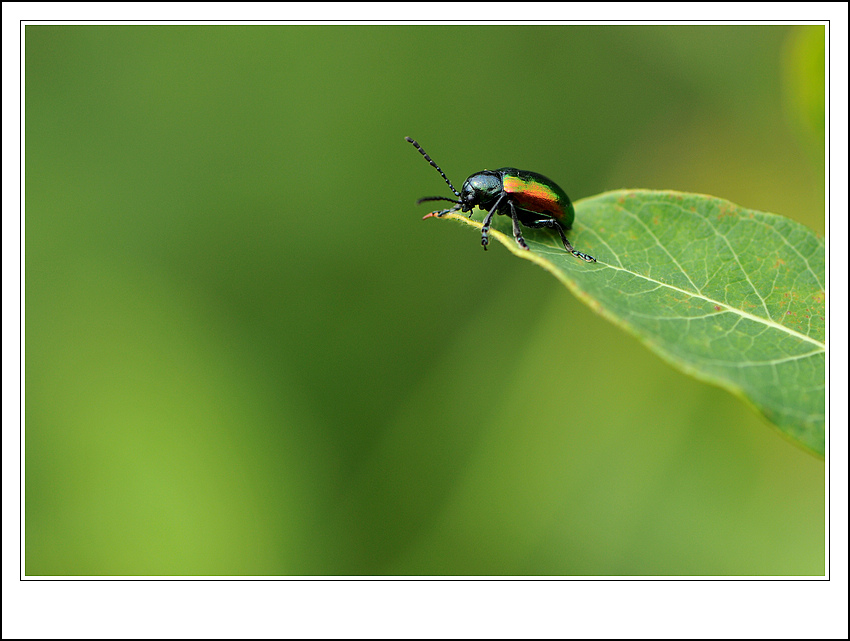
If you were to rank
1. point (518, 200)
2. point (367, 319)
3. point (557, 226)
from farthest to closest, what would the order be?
1. point (367, 319)
2. point (518, 200)
3. point (557, 226)

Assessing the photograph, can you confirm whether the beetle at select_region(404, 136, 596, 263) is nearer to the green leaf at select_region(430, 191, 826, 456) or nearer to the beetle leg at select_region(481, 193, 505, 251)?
the beetle leg at select_region(481, 193, 505, 251)

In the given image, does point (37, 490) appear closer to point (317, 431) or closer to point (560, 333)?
point (317, 431)

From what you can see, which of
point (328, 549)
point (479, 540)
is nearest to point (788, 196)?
point (479, 540)

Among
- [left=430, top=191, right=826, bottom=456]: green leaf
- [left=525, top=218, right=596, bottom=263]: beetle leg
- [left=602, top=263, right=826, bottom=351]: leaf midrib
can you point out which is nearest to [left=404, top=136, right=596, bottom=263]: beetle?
[left=525, top=218, right=596, bottom=263]: beetle leg

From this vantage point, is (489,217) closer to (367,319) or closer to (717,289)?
(717,289)

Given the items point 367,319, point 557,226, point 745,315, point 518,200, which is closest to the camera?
point 745,315

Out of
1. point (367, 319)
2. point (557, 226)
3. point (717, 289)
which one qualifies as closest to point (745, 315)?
point (717, 289)
